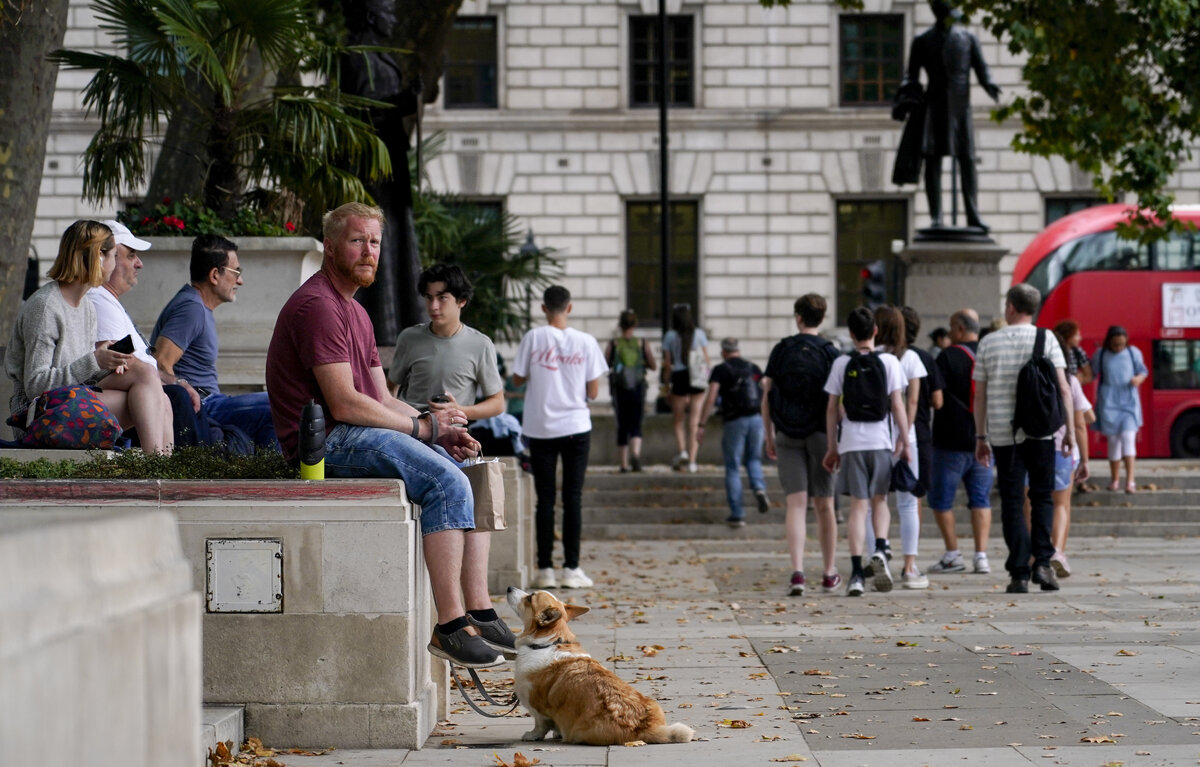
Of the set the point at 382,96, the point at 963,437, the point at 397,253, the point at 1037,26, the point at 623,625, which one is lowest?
the point at 623,625

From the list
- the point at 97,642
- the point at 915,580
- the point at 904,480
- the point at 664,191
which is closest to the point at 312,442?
the point at 97,642

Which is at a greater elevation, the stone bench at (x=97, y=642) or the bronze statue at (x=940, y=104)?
the bronze statue at (x=940, y=104)

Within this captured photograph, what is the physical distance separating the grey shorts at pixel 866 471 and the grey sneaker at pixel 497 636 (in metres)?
4.88

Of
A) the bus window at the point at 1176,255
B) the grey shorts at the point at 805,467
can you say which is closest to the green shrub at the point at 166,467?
the grey shorts at the point at 805,467

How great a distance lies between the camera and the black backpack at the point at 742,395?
51.4ft

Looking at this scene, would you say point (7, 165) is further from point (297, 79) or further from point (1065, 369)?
point (1065, 369)

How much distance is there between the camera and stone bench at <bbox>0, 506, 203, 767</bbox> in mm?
2260

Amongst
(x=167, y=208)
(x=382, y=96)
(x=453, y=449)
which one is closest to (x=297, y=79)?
(x=382, y=96)

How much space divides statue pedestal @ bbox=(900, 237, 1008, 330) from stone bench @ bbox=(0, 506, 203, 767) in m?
16.6

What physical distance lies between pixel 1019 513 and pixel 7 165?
686 centimetres

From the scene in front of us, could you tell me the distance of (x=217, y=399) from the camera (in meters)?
8.04

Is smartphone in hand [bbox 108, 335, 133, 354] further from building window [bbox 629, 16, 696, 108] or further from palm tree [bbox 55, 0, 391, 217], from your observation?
building window [bbox 629, 16, 696, 108]

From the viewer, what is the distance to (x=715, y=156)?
3250cm

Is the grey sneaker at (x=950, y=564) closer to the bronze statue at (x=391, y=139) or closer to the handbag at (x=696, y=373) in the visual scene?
the bronze statue at (x=391, y=139)
